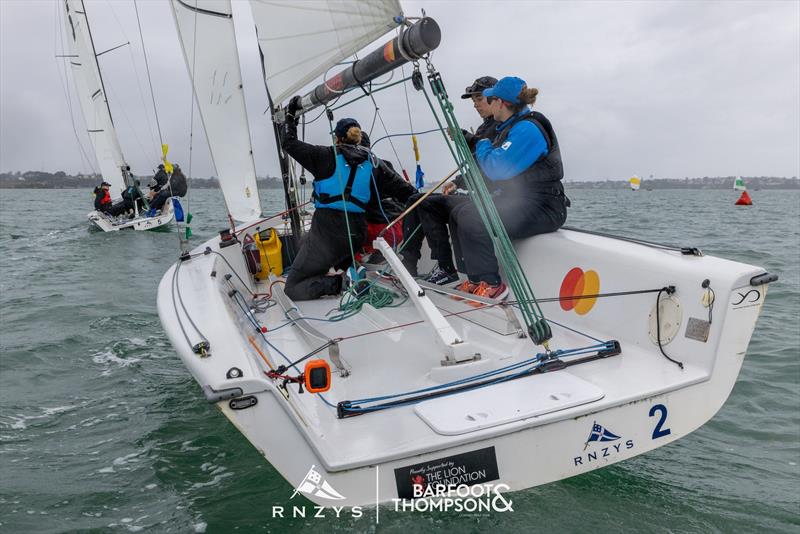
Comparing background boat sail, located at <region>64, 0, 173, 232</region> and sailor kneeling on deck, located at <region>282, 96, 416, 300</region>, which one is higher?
background boat sail, located at <region>64, 0, 173, 232</region>

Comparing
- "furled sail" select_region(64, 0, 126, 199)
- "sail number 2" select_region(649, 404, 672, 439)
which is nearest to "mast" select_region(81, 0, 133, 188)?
"furled sail" select_region(64, 0, 126, 199)

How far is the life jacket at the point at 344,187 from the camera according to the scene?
12.8ft

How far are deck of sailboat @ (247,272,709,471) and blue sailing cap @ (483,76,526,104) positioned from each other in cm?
118

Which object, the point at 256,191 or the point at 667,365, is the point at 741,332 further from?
the point at 256,191

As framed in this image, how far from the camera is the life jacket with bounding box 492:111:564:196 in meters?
3.17

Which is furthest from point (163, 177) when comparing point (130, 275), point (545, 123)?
point (545, 123)

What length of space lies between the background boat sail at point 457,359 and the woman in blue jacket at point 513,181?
17cm

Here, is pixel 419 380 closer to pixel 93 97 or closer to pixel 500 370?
pixel 500 370

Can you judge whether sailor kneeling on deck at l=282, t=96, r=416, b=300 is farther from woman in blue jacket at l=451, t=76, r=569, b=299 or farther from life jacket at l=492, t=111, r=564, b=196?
life jacket at l=492, t=111, r=564, b=196

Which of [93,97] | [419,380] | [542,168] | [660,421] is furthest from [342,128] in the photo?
[93,97]

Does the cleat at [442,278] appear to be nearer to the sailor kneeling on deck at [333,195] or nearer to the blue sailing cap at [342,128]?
the sailor kneeling on deck at [333,195]

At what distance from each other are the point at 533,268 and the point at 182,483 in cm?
223

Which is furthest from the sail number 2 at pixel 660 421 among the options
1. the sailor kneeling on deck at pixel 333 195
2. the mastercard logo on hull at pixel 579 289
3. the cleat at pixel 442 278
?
the sailor kneeling on deck at pixel 333 195

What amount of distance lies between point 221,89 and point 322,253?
2380mm
